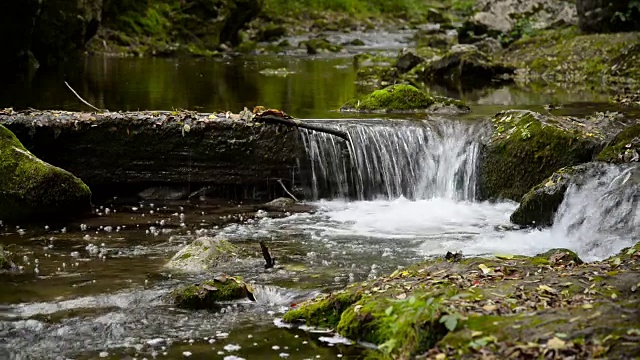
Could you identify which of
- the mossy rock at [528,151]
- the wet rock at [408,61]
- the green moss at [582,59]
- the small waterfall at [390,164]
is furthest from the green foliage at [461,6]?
the mossy rock at [528,151]

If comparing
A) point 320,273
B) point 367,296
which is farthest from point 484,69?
point 367,296

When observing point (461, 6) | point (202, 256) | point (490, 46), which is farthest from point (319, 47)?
point (202, 256)

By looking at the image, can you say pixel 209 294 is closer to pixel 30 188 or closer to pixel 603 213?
pixel 30 188

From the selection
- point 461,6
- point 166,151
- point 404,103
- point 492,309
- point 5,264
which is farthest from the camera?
point 461,6

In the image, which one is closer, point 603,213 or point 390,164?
point 603,213

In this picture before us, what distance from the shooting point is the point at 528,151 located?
1221cm

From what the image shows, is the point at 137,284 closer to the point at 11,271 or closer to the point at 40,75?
the point at 11,271

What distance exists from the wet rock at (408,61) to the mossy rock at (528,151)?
44.1ft

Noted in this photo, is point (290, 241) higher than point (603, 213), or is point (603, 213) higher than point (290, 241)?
point (603, 213)

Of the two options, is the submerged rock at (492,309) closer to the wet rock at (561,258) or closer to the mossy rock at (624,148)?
the wet rock at (561,258)

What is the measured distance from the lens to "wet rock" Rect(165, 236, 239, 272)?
8.55m

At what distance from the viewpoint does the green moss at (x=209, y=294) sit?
23.8ft

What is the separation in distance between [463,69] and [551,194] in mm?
15072

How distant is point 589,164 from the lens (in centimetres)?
1063
